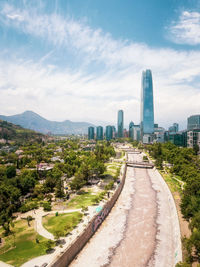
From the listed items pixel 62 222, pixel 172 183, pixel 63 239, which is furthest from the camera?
pixel 172 183

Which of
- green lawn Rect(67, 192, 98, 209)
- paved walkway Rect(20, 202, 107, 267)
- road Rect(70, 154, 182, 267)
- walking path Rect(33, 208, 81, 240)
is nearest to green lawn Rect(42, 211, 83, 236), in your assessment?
walking path Rect(33, 208, 81, 240)

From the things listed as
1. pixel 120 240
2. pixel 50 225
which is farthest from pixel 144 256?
pixel 50 225

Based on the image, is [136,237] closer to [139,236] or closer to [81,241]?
[139,236]

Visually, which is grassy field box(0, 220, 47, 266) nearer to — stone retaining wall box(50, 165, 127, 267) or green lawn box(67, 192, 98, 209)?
stone retaining wall box(50, 165, 127, 267)

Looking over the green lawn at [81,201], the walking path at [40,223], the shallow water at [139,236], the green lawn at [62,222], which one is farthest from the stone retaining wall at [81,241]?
the shallow water at [139,236]

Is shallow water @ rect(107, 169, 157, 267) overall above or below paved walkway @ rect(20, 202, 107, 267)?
below

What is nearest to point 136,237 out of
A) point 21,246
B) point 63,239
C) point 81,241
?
point 81,241
